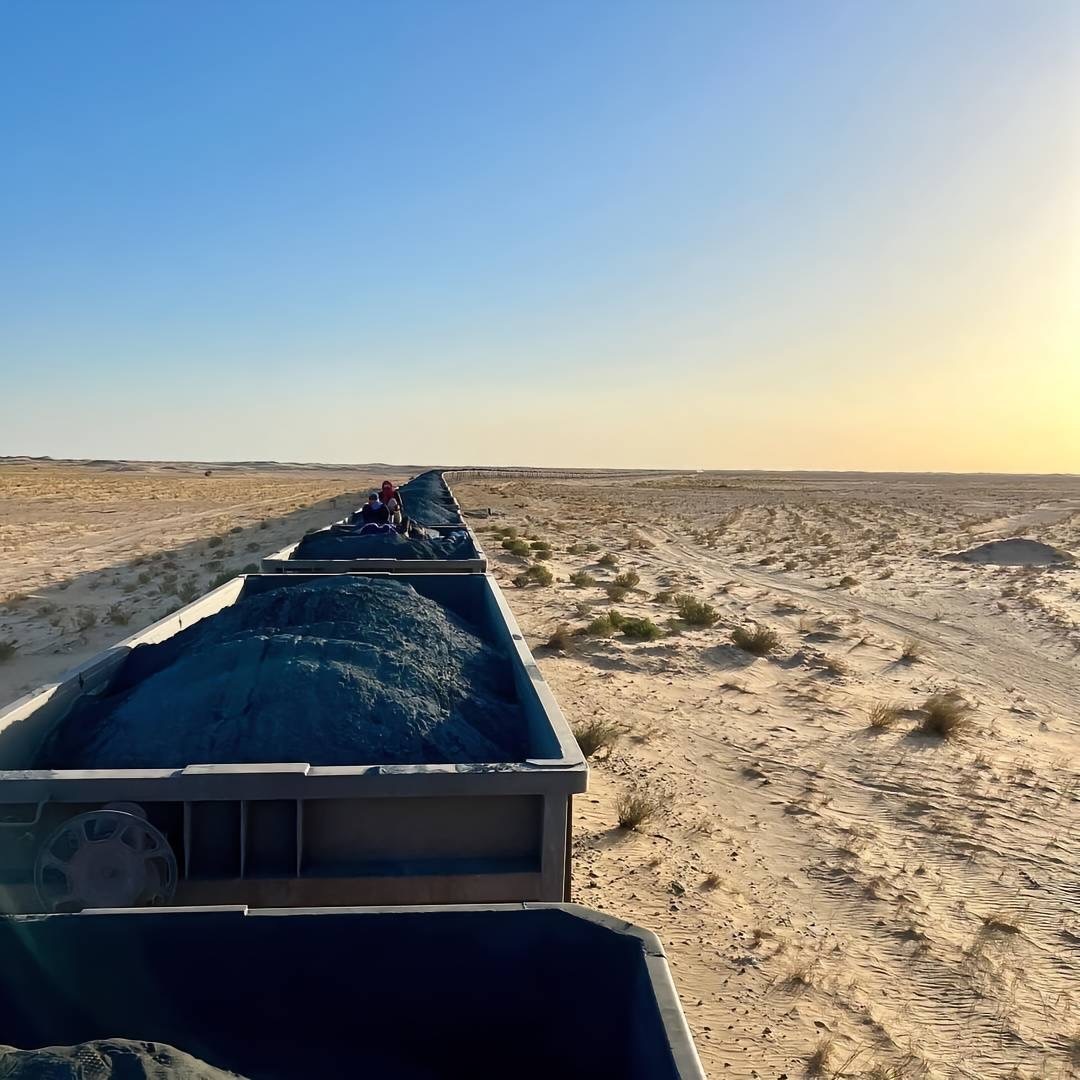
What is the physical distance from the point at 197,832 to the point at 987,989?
12.3ft

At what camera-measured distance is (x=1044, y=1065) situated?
3.81 metres

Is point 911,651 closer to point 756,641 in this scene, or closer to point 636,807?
point 756,641

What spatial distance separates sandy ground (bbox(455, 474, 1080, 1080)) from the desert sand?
0.07 feet

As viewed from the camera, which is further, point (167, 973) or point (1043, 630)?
point (1043, 630)

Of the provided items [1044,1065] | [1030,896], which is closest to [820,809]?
[1030,896]

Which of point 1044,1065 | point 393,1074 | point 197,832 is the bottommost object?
point 1044,1065

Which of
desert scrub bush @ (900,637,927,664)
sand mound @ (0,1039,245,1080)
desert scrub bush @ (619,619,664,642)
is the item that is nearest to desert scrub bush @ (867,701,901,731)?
desert scrub bush @ (900,637,927,664)

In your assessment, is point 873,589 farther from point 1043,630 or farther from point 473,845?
point 473,845

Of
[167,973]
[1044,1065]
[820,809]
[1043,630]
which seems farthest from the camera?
[1043,630]

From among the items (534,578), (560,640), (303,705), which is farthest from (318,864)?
(534,578)

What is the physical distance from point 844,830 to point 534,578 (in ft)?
35.8

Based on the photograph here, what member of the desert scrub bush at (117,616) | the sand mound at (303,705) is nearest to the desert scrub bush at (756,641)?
the sand mound at (303,705)

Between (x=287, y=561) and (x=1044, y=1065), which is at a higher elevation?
(x=287, y=561)

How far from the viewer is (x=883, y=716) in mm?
8617
